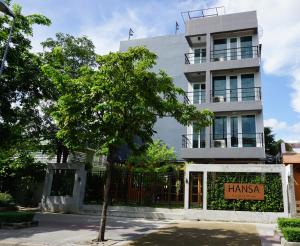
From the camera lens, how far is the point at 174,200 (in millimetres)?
16906

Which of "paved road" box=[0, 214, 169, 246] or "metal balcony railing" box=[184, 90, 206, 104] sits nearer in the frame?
"paved road" box=[0, 214, 169, 246]

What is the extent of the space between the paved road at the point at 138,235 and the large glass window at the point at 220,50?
48.6ft

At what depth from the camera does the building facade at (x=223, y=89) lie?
21.3 meters

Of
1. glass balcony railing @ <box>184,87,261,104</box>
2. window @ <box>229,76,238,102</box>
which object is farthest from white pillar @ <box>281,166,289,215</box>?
window @ <box>229,76,238,102</box>

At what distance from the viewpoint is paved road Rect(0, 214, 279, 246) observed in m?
9.23

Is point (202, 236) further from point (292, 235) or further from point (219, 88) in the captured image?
point (219, 88)

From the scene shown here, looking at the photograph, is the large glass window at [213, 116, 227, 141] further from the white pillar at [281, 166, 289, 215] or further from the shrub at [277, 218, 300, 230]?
the shrub at [277, 218, 300, 230]

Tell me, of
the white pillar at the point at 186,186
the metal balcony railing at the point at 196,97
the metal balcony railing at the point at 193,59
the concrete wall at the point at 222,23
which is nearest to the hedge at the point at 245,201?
the white pillar at the point at 186,186

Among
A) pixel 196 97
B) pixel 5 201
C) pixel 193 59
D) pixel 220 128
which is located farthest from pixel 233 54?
pixel 5 201

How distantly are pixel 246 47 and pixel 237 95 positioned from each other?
394 cm

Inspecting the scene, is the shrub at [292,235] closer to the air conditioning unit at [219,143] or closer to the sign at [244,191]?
the sign at [244,191]

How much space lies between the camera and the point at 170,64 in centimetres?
2764

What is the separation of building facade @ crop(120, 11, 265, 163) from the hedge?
5209 mm

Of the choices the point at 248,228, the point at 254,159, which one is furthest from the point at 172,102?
the point at 254,159
